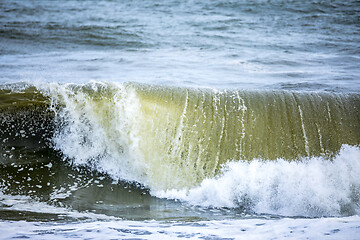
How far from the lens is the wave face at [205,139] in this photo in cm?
429

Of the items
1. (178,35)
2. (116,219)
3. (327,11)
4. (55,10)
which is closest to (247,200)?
(116,219)

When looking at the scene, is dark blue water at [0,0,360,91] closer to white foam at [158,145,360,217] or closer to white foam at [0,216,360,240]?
white foam at [158,145,360,217]

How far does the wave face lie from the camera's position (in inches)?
169

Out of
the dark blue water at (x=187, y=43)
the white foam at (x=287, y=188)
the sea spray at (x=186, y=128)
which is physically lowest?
the white foam at (x=287, y=188)

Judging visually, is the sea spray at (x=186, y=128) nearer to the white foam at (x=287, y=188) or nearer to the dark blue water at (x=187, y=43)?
the white foam at (x=287, y=188)

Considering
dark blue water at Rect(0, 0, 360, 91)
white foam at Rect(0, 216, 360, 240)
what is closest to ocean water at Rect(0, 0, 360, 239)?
white foam at Rect(0, 216, 360, 240)

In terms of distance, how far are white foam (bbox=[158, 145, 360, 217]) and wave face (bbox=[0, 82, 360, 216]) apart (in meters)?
0.01

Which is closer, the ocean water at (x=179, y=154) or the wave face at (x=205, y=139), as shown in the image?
the ocean water at (x=179, y=154)


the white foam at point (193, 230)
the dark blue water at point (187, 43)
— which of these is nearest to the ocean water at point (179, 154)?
the white foam at point (193, 230)

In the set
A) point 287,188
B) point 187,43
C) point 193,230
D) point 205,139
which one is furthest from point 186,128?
point 187,43

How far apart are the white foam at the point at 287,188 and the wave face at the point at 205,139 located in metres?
0.01

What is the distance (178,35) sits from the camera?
10.8m

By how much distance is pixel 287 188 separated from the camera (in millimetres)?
4230

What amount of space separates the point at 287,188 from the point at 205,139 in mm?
1085
